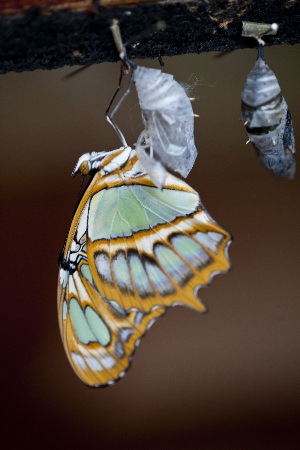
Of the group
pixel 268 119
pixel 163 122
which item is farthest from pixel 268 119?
pixel 163 122

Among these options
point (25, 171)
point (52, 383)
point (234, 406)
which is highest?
point (25, 171)

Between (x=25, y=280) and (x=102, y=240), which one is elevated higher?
(x=102, y=240)

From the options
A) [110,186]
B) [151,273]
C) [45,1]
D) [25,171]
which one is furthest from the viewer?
[25,171]

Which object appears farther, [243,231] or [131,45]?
[243,231]

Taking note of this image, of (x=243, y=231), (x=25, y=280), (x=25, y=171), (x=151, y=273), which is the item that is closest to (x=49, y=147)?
(x=25, y=171)

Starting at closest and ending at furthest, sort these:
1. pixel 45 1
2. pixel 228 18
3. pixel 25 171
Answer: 1. pixel 45 1
2. pixel 228 18
3. pixel 25 171

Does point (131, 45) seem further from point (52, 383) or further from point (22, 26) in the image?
point (52, 383)

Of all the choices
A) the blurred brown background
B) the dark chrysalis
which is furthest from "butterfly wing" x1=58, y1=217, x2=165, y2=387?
the blurred brown background

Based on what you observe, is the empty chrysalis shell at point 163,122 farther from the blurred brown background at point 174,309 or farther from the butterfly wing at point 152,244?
the blurred brown background at point 174,309

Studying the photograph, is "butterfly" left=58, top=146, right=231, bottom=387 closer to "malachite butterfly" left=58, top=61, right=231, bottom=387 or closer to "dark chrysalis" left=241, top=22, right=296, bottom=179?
"malachite butterfly" left=58, top=61, right=231, bottom=387
